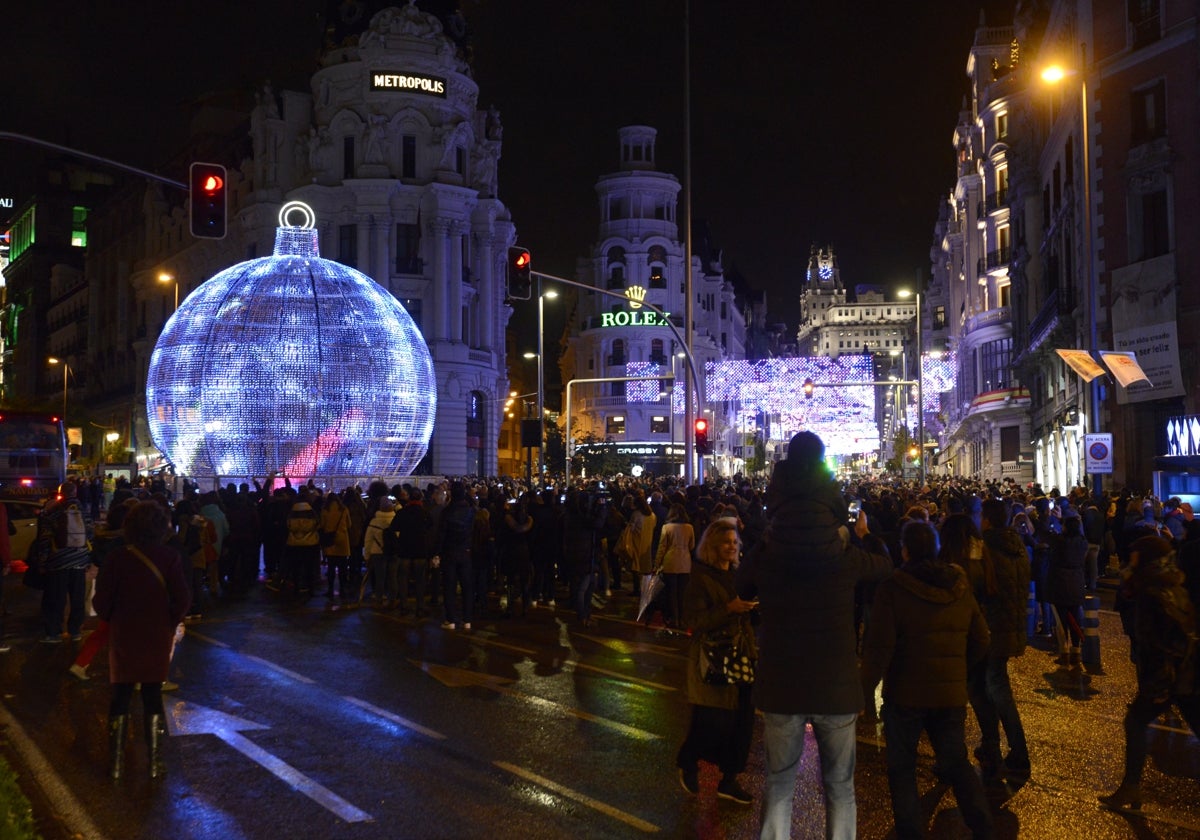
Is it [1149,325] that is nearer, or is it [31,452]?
[1149,325]

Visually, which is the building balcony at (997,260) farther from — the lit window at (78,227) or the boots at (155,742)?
the lit window at (78,227)

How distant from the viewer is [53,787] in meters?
7.34

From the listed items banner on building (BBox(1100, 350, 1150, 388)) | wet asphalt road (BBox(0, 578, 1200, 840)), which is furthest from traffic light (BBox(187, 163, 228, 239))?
banner on building (BBox(1100, 350, 1150, 388))

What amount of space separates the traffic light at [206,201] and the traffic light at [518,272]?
6267mm

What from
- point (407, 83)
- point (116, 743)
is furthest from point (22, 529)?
Result: point (407, 83)

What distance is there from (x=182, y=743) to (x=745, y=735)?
4110 mm

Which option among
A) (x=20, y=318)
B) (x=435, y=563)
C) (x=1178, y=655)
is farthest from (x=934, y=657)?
(x=20, y=318)

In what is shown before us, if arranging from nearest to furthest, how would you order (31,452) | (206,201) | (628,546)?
(628,546), (206,201), (31,452)

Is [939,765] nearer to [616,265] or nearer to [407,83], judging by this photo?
[407,83]

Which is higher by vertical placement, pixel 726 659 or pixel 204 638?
pixel 726 659

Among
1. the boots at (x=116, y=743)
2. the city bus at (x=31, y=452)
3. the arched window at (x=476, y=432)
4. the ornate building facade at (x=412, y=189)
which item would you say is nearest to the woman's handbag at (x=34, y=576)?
the boots at (x=116, y=743)

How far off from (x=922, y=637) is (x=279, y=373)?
28.7m

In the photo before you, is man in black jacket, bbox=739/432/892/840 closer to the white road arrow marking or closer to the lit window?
the white road arrow marking

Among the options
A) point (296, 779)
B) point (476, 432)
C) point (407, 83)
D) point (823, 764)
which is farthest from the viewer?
point (476, 432)
